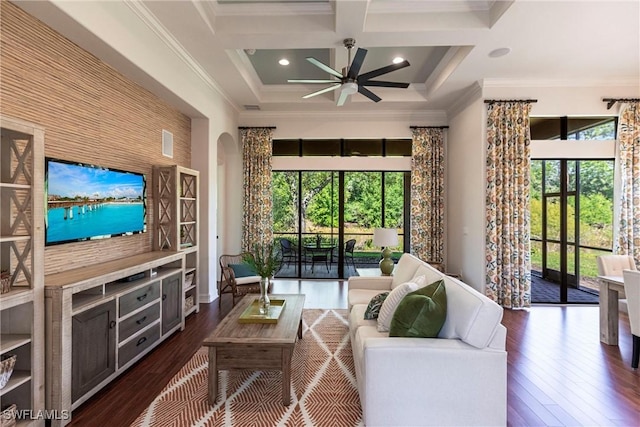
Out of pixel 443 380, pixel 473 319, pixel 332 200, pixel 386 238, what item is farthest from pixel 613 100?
pixel 443 380

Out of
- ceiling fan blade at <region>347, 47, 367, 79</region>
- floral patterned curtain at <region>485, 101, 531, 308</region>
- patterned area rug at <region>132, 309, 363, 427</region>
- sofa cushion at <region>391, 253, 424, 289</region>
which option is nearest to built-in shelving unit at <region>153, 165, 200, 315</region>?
patterned area rug at <region>132, 309, 363, 427</region>

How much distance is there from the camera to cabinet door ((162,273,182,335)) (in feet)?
11.7

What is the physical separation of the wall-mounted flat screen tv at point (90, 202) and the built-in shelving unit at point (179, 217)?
0.31m

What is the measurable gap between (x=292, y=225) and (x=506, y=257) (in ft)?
13.3

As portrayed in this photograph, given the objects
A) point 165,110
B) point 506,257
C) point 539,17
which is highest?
point 539,17

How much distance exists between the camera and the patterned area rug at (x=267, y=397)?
2277 millimetres

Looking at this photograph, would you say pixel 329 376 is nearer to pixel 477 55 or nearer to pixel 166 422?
pixel 166 422

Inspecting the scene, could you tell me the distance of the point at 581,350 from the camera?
11.2ft

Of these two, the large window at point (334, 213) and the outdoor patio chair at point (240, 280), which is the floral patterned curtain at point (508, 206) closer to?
the large window at point (334, 213)

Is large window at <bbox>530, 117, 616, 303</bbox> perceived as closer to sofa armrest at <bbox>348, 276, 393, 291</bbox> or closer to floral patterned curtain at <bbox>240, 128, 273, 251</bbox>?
sofa armrest at <bbox>348, 276, 393, 291</bbox>

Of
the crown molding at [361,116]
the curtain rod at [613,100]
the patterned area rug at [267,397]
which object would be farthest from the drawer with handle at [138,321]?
the curtain rod at [613,100]

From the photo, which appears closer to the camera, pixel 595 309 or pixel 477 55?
pixel 477 55

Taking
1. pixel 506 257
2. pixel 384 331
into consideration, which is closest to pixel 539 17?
pixel 506 257

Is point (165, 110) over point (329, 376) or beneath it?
over
